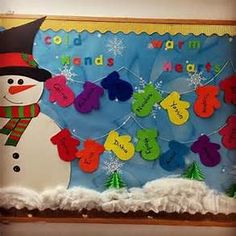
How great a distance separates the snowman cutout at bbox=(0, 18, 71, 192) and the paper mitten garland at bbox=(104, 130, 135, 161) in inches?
6.5

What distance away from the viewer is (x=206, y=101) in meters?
1.33

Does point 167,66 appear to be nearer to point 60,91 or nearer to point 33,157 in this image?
point 60,91

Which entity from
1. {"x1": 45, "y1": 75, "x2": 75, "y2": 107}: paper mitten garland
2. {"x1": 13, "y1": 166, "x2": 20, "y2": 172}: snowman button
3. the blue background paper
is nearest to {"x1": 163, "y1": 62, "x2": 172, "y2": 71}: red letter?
the blue background paper

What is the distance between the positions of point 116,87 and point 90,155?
0.84 feet

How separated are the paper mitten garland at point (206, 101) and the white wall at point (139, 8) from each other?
0.25m

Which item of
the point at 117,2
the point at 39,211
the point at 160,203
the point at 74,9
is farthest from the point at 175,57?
the point at 39,211

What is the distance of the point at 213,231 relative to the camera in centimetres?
136

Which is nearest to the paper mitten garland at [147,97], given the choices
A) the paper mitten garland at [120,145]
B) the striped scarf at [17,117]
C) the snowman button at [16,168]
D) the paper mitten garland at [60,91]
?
the paper mitten garland at [120,145]

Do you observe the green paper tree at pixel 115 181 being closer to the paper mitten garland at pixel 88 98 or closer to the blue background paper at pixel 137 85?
the blue background paper at pixel 137 85

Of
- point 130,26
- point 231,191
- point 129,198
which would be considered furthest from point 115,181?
point 130,26

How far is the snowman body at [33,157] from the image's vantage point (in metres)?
1.33

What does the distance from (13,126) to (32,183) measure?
0.70 feet

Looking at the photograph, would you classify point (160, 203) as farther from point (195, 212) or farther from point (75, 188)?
point (75, 188)

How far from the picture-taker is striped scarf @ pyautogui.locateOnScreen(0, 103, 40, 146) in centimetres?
133
